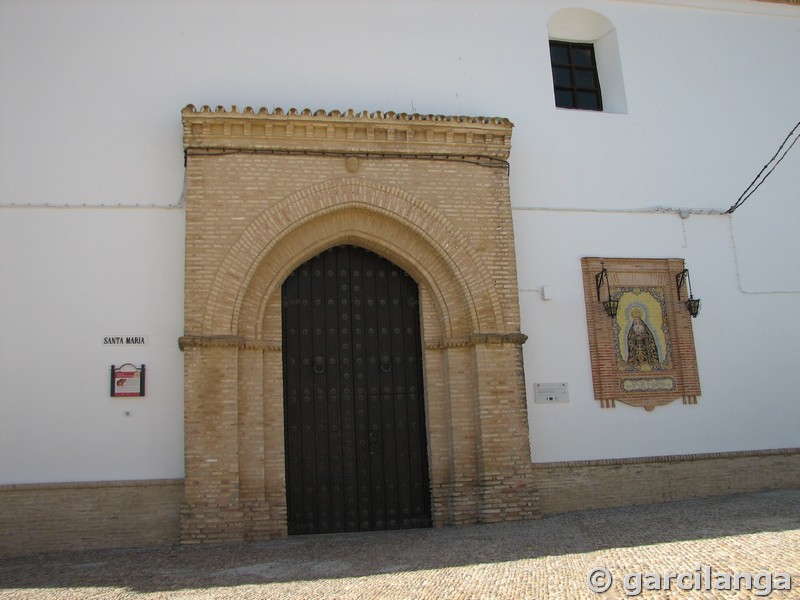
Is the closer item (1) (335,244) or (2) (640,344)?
(1) (335,244)

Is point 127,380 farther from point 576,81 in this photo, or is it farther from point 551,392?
point 576,81

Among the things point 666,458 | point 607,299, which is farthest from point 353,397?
point 666,458

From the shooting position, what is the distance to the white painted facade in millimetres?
8742

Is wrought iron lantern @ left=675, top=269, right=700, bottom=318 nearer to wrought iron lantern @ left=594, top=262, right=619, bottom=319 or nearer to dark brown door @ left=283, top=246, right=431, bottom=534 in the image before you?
wrought iron lantern @ left=594, top=262, right=619, bottom=319

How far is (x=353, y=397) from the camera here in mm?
9367

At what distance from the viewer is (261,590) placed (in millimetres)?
6004

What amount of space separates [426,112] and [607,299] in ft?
10.7

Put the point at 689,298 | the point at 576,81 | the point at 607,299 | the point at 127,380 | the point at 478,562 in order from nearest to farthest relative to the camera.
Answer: the point at 478,562 → the point at 127,380 → the point at 607,299 → the point at 689,298 → the point at 576,81

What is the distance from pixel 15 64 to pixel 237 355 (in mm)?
4354

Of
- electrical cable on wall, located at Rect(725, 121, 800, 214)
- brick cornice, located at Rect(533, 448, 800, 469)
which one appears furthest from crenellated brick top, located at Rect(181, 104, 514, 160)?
brick cornice, located at Rect(533, 448, 800, 469)

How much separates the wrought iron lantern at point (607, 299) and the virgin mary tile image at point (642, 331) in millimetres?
134

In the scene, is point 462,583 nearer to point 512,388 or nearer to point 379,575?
point 379,575

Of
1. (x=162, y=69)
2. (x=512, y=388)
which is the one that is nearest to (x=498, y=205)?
(x=512, y=388)

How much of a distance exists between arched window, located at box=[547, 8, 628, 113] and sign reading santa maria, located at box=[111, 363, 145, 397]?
657cm
